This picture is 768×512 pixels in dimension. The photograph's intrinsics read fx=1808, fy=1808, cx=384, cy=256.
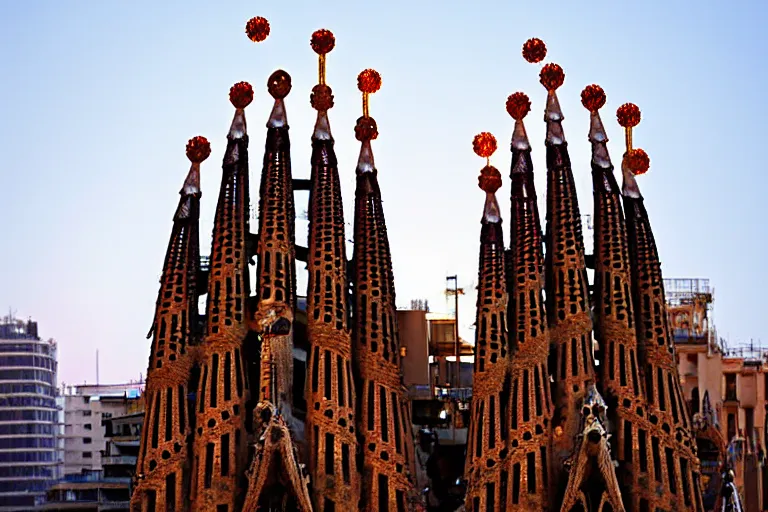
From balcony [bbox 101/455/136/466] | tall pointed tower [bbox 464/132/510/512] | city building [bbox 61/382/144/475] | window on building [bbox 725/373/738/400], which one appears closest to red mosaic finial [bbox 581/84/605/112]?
tall pointed tower [bbox 464/132/510/512]

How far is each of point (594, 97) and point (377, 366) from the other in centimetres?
675

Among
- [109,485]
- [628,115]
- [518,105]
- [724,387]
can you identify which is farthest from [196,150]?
[724,387]

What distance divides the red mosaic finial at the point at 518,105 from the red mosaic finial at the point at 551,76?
0.52 meters

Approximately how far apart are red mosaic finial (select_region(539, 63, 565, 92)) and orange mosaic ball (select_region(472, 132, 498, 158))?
1471mm

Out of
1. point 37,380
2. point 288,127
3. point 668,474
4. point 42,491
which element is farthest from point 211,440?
point 37,380

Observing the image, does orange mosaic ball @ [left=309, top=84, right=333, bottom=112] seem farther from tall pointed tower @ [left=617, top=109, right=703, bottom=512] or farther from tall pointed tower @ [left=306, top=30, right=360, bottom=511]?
tall pointed tower @ [left=617, top=109, right=703, bottom=512]

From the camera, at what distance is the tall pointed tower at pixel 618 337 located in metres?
32.2

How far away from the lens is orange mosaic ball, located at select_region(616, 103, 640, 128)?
1366 inches

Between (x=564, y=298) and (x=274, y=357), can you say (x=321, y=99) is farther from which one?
(x=564, y=298)

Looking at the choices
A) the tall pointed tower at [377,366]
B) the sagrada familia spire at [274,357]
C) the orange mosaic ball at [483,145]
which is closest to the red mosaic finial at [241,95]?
the sagrada familia spire at [274,357]

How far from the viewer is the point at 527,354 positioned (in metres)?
32.3

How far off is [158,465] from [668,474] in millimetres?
9044

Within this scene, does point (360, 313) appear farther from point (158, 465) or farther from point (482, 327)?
point (158, 465)

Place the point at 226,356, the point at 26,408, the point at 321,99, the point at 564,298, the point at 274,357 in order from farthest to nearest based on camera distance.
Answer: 1. the point at 26,408
2. the point at 321,99
3. the point at 564,298
4. the point at 226,356
5. the point at 274,357
